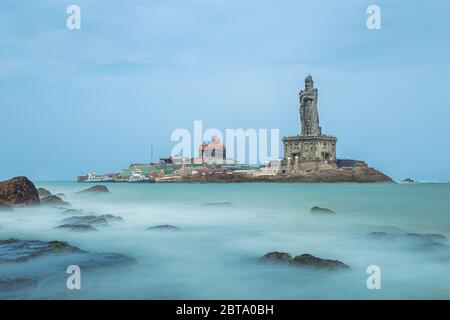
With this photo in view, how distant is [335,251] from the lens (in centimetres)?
1590

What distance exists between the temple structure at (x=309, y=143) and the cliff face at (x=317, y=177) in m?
3.72

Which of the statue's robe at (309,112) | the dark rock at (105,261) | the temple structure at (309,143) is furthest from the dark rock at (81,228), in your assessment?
the statue's robe at (309,112)

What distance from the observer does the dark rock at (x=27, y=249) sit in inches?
494

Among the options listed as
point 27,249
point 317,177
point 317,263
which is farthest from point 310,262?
point 317,177

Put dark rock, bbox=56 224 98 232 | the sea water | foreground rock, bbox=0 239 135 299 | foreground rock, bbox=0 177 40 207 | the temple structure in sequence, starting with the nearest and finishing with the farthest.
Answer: foreground rock, bbox=0 239 135 299 < the sea water < dark rock, bbox=56 224 98 232 < foreground rock, bbox=0 177 40 207 < the temple structure

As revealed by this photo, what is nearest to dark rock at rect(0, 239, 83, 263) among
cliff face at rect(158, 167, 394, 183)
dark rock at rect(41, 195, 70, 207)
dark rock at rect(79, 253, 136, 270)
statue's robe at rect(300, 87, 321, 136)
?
dark rock at rect(79, 253, 136, 270)

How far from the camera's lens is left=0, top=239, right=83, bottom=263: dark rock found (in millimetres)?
12539

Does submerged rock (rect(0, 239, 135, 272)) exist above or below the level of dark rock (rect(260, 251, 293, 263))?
above

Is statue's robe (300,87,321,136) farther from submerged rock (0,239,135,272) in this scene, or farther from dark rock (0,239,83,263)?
submerged rock (0,239,135,272)

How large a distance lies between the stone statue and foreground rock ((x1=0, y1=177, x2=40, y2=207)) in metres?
103

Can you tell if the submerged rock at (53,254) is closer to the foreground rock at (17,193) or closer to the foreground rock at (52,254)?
the foreground rock at (52,254)

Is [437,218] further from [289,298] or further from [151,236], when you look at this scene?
→ [289,298]

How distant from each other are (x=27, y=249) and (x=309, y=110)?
116 meters
